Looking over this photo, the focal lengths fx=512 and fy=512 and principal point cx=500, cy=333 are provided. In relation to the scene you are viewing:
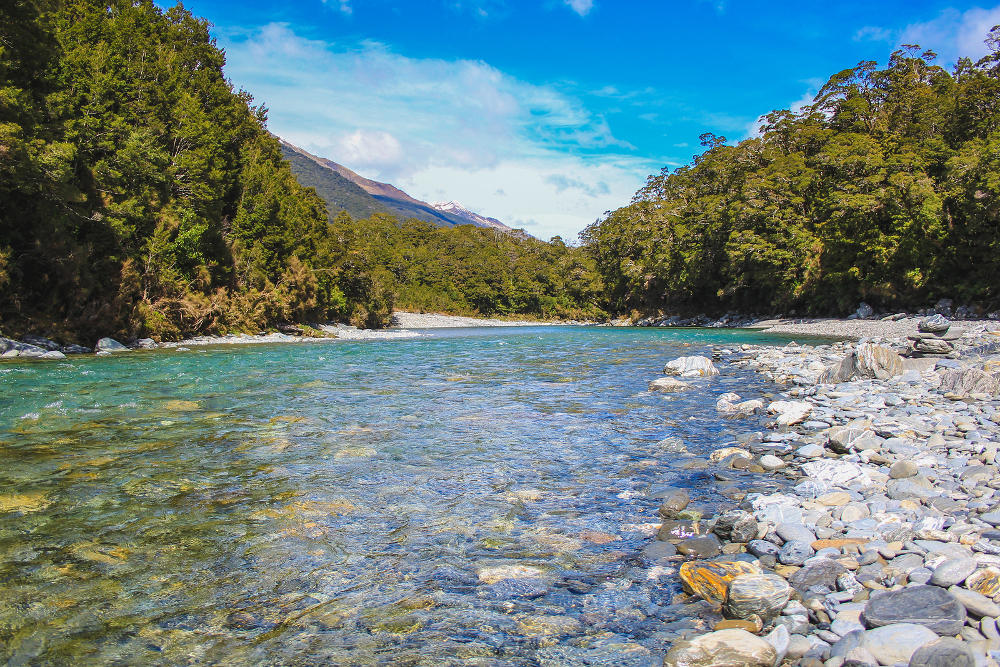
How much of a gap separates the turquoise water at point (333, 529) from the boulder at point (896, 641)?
3.86 feet

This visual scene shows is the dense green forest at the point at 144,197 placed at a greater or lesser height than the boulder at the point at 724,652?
greater

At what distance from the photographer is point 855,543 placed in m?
4.12

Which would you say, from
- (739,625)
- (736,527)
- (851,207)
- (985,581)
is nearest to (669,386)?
(736,527)

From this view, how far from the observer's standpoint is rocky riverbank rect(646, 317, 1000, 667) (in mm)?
2951

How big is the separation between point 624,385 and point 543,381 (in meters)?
2.38

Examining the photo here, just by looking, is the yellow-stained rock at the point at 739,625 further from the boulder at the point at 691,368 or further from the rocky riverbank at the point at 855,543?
the boulder at the point at 691,368

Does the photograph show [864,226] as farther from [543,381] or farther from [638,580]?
[638,580]

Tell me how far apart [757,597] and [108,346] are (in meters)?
26.4

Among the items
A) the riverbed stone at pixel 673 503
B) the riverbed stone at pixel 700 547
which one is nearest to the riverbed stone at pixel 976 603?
the riverbed stone at pixel 700 547

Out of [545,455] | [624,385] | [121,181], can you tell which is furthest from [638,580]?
[121,181]

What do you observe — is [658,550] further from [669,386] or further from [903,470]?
[669,386]

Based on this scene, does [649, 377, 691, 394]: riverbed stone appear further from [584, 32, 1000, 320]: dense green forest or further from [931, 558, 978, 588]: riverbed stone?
[584, 32, 1000, 320]: dense green forest

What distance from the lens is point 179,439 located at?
26.3 feet

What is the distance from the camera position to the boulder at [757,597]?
3400mm
